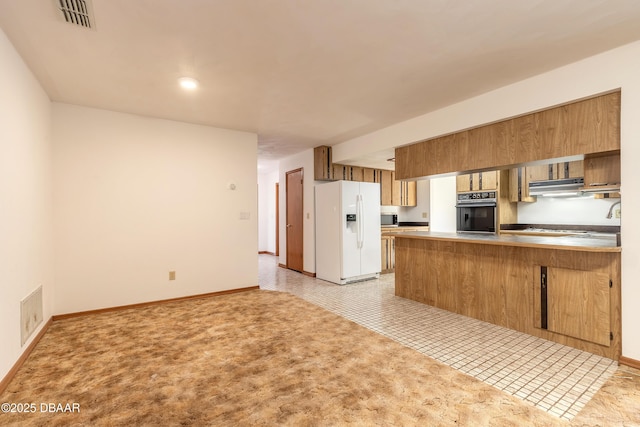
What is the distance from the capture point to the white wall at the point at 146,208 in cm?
351

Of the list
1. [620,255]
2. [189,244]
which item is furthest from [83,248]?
[620,255]

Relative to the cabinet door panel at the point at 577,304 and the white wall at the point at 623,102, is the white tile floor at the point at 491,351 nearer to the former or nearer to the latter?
the cabinet door panel at the point at 577,304

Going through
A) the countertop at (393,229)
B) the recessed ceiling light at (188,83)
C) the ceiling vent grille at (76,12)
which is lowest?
the countertop at (393,229)

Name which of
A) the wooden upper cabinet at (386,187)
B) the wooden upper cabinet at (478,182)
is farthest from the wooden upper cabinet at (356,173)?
the wooden upper cabinet at (478,182)

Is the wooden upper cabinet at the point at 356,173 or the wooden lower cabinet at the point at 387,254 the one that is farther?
the wooden upper cabinet at the point at 356,173

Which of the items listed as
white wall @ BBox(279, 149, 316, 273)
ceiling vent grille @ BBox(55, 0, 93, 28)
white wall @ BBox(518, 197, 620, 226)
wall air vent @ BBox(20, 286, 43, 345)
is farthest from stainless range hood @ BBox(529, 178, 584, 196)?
wall air vent @ BBox(20, 286, 43, 345)

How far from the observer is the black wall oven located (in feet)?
17.1

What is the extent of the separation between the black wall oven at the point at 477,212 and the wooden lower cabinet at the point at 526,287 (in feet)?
6.77

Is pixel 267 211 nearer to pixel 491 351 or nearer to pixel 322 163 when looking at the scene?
pixel 322 163

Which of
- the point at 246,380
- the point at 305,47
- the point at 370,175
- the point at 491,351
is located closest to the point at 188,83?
the point at 305,47

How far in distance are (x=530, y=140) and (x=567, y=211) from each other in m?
2.72

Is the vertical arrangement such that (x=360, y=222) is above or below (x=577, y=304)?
above

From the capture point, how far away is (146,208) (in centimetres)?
394

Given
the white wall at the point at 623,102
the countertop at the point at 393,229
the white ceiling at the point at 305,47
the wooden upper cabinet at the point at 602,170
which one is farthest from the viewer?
the countertop at the point at 393,229
